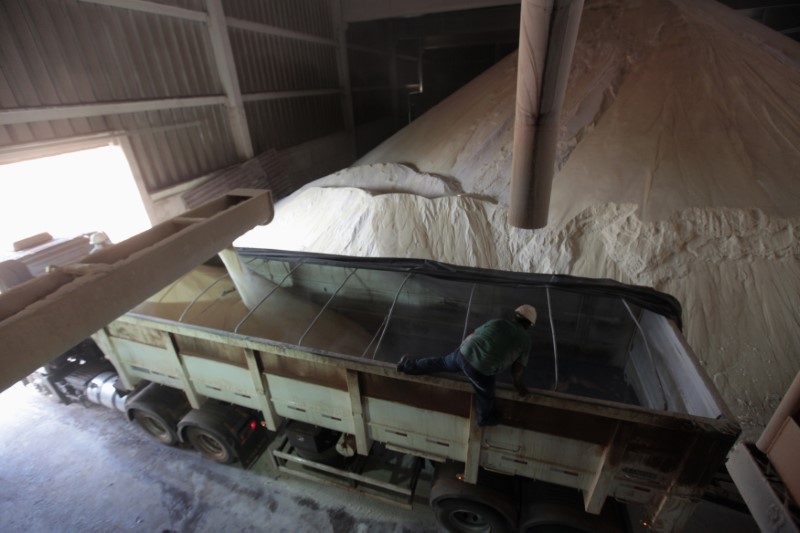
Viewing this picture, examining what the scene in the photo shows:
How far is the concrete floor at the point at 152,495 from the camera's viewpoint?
3.64 metres

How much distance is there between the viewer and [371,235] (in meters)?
6.00

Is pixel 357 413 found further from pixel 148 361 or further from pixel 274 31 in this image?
pixel 274 31

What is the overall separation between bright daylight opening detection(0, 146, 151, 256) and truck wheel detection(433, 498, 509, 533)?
6984 millimetres

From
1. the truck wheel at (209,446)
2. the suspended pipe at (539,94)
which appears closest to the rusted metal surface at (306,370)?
the truck wheel at (209,446)

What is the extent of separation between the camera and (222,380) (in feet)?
11.6

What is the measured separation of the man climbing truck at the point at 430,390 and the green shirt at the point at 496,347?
0.19 meters

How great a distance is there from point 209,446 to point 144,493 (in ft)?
2.33

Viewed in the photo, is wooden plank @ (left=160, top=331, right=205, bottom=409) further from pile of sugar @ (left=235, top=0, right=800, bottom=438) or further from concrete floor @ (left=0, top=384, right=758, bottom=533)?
pile of sugar @ (left=235, top=0, right=800, bottom=438)

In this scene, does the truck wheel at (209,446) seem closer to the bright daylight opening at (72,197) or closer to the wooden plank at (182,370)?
the wooden plank at (182,370)

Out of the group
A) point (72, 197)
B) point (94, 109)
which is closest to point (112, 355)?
point (94, 109)

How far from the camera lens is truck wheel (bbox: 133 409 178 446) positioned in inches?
164

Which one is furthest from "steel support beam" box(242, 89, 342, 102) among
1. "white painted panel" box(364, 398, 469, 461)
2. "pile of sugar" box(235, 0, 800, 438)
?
"white painted panel" box(364, 398, 469, 461)

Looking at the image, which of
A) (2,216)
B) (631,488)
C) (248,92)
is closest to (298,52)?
(248,92)

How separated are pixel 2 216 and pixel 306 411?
284 inches
